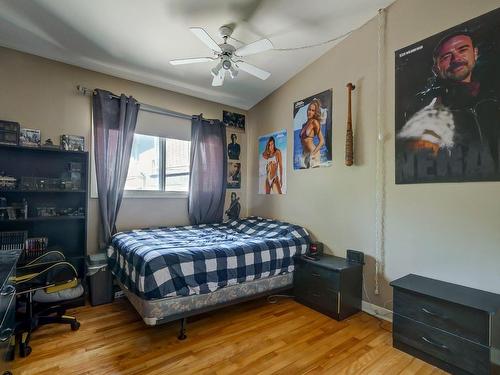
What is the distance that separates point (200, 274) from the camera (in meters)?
2.17

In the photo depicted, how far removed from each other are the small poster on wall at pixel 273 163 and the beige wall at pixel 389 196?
13cm

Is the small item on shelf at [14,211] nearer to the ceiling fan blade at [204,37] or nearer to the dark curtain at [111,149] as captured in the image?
the dark curtain at [111,149]

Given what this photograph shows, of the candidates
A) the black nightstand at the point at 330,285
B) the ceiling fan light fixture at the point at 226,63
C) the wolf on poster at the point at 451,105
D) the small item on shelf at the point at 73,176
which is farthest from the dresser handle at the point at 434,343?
the small item on shelf at the point at 73,176

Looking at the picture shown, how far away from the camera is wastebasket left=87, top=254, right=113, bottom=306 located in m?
2.68

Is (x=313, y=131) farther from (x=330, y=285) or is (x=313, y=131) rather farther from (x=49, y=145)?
(x=49, y=145)

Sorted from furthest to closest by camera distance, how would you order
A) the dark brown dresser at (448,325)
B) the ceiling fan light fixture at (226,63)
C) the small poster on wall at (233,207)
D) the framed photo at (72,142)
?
1. the small poster on wall at (233,207)
2. the framed photo at (72,142)
3. the ceiling fan light fixture at (226,63)
4. the dark brown dresser at (448,325)

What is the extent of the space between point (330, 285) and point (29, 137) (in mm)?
3297

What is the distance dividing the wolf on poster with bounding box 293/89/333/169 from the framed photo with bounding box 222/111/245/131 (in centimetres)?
112

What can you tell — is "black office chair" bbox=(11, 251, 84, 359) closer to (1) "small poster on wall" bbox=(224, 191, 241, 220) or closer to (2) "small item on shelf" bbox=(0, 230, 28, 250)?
(2) "small item on shelf" bbox=(0, 230, 28, 250)

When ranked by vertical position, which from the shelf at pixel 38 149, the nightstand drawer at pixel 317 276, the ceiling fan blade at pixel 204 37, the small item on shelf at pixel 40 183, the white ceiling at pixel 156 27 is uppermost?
the white ceiling at pixel 156 27

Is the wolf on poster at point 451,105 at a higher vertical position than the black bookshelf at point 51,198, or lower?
higher

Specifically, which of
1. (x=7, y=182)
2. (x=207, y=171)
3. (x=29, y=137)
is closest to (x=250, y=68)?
(x=207, y=171)

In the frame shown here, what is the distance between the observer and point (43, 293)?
2.25 m

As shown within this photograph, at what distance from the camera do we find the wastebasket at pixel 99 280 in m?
2.68
